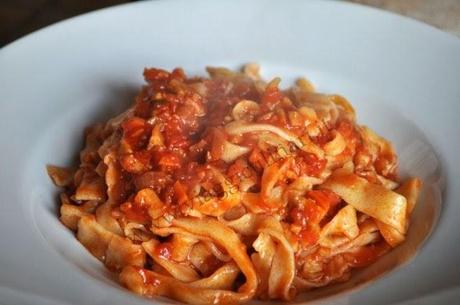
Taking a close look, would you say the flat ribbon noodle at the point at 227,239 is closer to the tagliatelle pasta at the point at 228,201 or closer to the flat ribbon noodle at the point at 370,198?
the tagliatelle pasta at the point at 228,201

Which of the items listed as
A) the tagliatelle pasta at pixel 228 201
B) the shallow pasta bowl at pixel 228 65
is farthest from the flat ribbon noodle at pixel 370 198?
the shallow pasta bowl at pixel 228 65

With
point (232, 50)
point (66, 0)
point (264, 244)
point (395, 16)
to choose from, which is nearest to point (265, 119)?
point (264, 244)

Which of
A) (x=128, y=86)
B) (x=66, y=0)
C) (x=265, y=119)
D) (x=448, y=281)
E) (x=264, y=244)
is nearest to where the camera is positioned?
(x=448, y=281)

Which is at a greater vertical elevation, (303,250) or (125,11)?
(125,11)

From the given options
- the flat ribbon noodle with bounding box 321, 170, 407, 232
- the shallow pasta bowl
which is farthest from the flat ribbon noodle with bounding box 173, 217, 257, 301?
the flat ribbon noodle with bounding box 321, 170, 407, 232

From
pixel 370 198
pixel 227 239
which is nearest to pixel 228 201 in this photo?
pixel 227 239

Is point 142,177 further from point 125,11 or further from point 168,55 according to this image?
point 125,11
